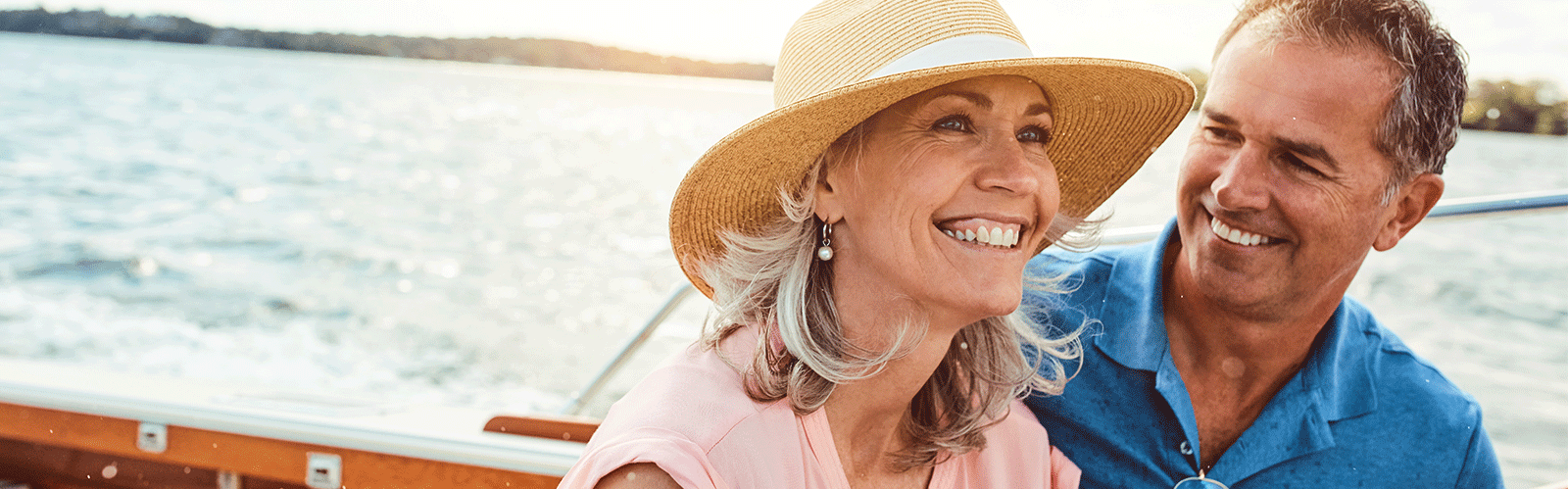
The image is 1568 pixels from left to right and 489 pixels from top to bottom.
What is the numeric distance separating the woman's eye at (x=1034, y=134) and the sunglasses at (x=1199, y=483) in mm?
672

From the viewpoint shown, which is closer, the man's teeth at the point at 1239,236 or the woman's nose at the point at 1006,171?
the woman's nose at the point at 1006,171

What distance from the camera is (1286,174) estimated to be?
1.73 meters

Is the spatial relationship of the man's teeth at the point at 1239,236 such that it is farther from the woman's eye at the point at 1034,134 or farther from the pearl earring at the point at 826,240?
the pearl earring at the point at 826,240

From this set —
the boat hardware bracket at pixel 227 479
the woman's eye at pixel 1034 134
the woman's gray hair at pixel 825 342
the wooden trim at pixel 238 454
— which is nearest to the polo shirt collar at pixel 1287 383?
the woman's gray hair at pixel 825 342

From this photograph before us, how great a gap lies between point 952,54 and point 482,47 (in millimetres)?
28676

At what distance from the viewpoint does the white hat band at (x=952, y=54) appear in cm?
130

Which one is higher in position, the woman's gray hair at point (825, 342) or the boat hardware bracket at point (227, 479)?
the woman's gray hair at point (825, 342)

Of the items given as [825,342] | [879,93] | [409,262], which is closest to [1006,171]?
[879,93]

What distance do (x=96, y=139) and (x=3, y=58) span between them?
85.3 ft

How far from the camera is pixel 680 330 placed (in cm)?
809

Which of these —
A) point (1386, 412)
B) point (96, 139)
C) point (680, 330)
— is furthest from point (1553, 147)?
point (96, 139)

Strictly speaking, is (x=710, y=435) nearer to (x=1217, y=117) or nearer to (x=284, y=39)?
(x=1217, y=117)

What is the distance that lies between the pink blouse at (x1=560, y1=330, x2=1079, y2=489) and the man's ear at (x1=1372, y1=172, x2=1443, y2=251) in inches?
44.7

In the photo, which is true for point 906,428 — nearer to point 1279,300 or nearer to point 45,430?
point 1279,300
